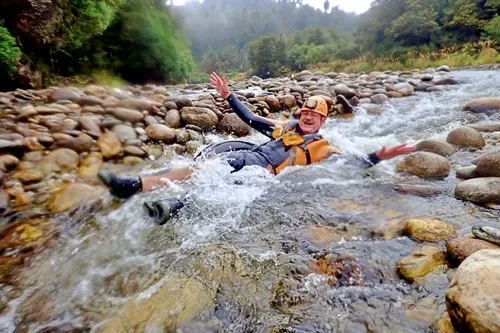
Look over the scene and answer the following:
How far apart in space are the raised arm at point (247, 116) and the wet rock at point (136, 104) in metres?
1.57

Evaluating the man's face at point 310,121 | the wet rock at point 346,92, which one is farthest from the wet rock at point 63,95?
the wet rock at point 346,92

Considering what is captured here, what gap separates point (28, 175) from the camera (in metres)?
3.36

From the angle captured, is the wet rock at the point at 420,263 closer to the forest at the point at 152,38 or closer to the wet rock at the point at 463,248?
the wet rock at the point at 463,248

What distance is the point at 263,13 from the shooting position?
97938mm

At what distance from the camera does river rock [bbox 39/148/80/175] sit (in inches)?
142

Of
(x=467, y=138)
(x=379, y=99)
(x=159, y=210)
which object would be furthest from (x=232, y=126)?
(x=379, y=99)

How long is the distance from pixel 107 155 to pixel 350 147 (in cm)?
412

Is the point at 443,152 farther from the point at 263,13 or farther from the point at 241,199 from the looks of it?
the point at 263,13

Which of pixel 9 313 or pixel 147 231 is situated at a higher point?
pixel 9 313

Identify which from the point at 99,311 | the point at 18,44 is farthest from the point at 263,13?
the point at 99,311

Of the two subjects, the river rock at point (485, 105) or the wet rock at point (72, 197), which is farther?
the river rock at point (485, 105)

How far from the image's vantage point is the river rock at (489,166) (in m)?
3.09

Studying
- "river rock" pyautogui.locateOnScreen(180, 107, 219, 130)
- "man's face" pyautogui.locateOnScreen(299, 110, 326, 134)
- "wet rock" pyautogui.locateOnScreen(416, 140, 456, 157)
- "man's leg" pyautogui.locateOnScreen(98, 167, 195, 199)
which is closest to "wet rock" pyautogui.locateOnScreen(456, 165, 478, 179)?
"wet rock" pyautogui.locateOnScreen(416, 140, 456, 157)

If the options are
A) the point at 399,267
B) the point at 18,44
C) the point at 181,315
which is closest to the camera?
the point at 181,315
